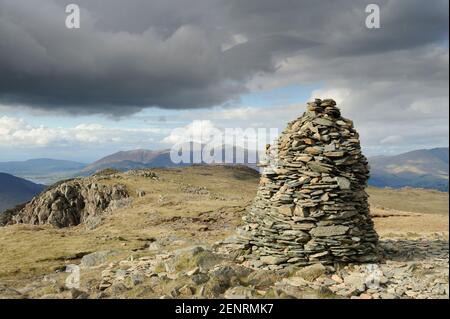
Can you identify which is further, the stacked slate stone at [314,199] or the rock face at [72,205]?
the rock face at [72,205]

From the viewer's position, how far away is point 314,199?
19094 millimetres

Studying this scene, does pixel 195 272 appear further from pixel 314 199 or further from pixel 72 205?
pixel 72 205

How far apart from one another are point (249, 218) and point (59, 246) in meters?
20.9

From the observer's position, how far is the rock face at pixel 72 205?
63.0m

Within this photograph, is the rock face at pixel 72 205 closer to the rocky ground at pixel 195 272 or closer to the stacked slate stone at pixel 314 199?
the rocky ground at pixel 195 272

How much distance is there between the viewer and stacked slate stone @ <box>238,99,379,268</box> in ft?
61.7

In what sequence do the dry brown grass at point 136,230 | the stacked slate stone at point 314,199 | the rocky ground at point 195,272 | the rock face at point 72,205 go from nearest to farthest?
the rocky ground at point 195,272 → the stacked slate stone at point 314,199 → the dry brown grass at point 136,230 → the rock face at point 72,205

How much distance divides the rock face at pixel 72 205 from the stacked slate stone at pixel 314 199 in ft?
148

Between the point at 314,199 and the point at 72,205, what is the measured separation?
2149 inches

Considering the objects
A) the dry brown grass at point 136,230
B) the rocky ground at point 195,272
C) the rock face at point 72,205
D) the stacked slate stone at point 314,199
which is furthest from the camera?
the rock face at point 72,205

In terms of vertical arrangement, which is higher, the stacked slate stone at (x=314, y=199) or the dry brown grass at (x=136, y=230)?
the stacked slate stone at (x=314, y=199)

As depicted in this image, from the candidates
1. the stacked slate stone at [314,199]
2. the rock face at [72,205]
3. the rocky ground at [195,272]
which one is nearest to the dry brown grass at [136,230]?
the rocky ground at [195,272]

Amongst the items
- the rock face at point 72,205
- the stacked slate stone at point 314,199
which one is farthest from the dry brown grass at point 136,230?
the stacked slate stone at point 314,199

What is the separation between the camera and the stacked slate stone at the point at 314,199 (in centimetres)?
1881
